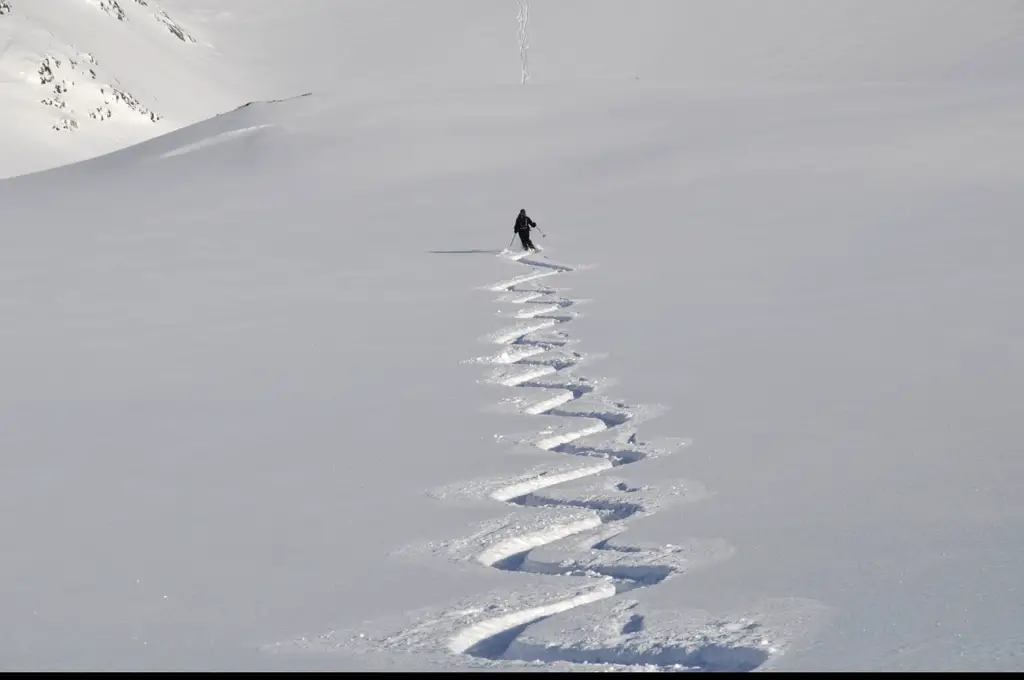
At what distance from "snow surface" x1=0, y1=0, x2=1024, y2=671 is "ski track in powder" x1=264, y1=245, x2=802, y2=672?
0.05 ft

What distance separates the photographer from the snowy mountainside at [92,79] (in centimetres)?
7456

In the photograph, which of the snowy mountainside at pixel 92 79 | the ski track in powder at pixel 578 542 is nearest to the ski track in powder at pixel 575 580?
the ski track in powder at pixel 578 542

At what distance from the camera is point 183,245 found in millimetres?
17578

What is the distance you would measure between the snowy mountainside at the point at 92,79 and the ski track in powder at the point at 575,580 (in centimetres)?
6579

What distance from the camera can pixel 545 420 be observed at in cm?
664

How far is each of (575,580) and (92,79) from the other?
92.6 m

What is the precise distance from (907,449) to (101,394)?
5101 millimetres

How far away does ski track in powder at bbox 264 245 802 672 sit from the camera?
3.65 meters

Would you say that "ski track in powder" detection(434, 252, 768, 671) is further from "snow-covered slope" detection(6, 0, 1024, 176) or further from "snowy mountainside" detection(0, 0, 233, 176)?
"snowy mountainside" detection(0, 0, 233, 176)

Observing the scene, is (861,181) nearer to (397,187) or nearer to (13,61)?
(397,187)

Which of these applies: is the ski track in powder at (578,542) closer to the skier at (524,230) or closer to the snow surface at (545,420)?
the snow surface at (545,420)

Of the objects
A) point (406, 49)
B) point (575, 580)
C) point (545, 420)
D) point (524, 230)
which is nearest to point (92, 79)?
point (406, 49)

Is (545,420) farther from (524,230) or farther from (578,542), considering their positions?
(524,230)

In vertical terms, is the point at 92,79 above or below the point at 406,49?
below
